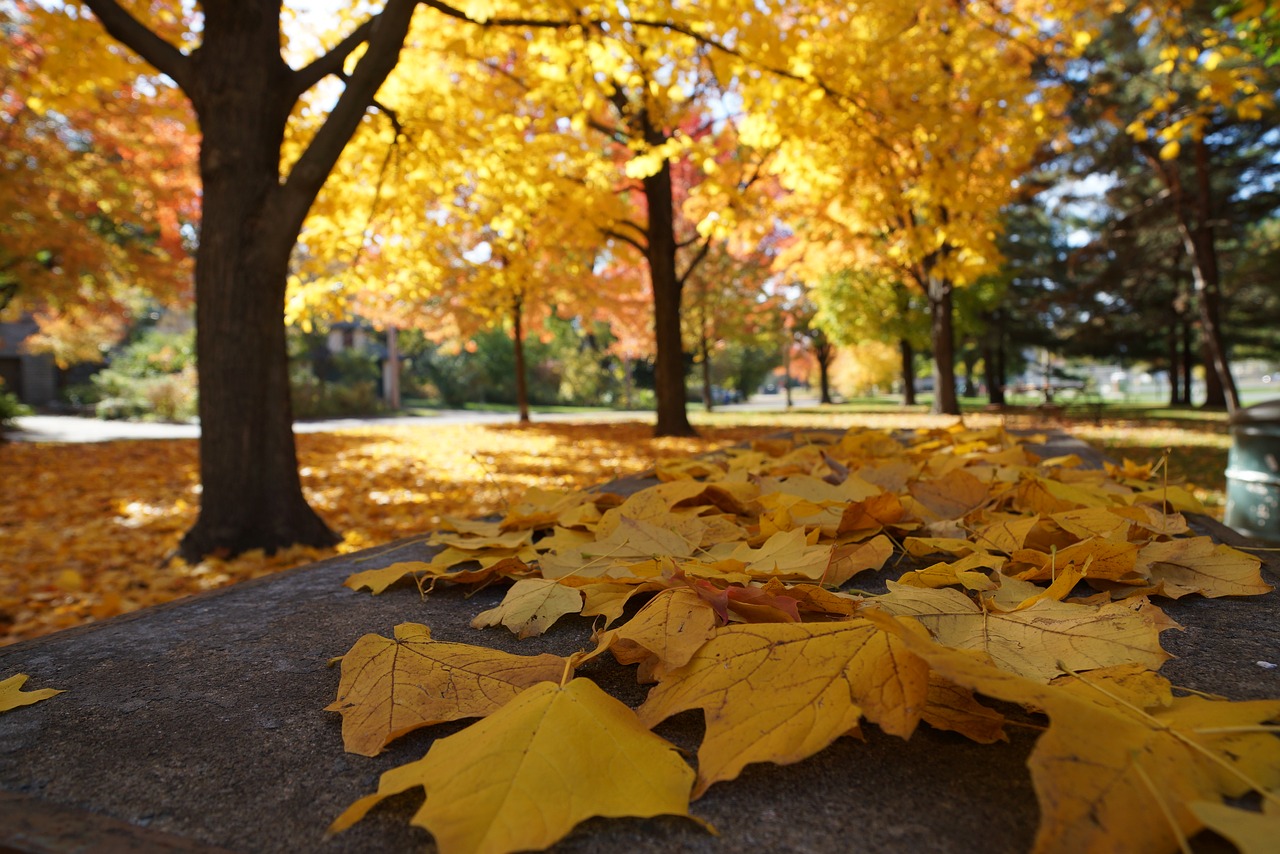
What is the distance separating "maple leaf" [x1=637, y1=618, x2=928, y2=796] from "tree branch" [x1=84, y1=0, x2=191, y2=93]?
401 cm

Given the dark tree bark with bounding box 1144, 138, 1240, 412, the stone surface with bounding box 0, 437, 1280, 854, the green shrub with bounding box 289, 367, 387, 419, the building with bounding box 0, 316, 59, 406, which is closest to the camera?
the stone surface with bounding box 0, 437, 1280, 854

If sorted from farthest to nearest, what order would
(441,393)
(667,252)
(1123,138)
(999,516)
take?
(441,393) < (1123,138) < (667,252) < (999,516)

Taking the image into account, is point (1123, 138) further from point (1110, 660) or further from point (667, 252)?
point (1110, 660)

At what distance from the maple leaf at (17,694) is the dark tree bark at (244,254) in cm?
261

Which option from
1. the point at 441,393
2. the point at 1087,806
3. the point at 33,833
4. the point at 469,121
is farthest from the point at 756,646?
the point at 441,393

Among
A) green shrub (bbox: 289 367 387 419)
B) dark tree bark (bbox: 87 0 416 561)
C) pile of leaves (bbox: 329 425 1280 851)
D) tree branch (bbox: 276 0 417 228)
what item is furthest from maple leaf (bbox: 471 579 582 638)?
green shrub (bbox: 289 367 387 419)

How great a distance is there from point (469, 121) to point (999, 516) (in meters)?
6.44

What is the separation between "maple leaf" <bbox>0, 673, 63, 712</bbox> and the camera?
787 mm

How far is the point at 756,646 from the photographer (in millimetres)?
662

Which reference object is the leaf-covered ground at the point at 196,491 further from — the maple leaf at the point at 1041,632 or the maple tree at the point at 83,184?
the maple tree at the point at 83,184

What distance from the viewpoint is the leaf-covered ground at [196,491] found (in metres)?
2.84

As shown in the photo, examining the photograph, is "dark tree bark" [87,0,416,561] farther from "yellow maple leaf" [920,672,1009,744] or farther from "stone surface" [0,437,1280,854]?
"yellow maple leaf" [920,672,1009,744]

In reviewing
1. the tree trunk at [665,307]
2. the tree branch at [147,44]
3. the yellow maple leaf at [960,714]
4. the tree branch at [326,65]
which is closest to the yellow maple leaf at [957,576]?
the yellow maple leaf at [960,714]

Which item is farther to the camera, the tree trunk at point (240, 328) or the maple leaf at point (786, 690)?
the tree trunk at point (240, 328)
